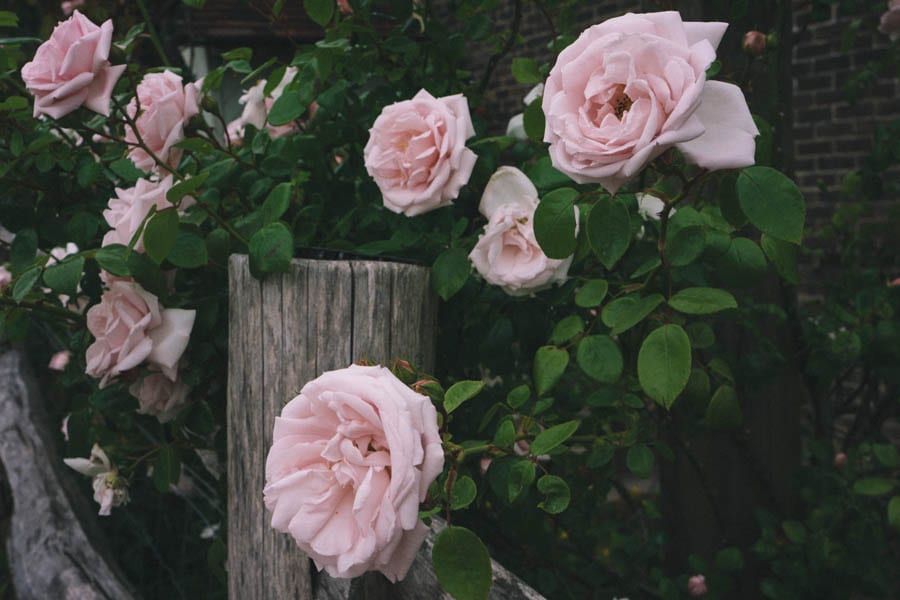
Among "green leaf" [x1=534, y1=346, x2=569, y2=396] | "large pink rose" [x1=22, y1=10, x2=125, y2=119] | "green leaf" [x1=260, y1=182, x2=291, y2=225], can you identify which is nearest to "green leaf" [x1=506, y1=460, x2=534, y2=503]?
"green leaf" [x1=534, y1=346, x2=569, y2=396]

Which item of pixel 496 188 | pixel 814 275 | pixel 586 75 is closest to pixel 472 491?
pixel 586 75

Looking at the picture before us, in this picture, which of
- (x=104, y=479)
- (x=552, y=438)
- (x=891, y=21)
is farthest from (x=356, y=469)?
(x=891, y=21)

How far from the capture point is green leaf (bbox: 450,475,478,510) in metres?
0.80

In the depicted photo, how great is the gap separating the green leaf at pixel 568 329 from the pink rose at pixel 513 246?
0.19 feet

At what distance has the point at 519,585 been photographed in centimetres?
85

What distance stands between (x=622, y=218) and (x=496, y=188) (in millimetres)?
386

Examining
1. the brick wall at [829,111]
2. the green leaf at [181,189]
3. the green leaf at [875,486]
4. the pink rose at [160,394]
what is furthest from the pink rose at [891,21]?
the brick wall at [829,111]

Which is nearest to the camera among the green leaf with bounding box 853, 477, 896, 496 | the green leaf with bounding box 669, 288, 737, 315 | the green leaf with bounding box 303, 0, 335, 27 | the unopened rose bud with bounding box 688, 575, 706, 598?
the green leaf with bounding box 669, 288, 737, 315

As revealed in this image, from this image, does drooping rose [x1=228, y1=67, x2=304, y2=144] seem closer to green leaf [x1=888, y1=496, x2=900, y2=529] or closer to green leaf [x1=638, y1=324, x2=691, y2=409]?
green leaf [x1=638, y1=324, x2=691, y2=409]

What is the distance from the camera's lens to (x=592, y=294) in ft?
3.58

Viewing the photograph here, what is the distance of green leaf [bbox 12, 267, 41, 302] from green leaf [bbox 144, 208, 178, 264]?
0.72 feet

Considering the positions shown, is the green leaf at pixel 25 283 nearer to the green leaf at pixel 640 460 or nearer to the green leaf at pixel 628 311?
the green leaf at pixel 628 311

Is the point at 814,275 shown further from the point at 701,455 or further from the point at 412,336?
the point at 412,336

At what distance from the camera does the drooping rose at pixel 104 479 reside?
1.52 metres
